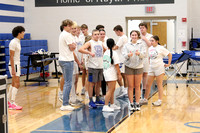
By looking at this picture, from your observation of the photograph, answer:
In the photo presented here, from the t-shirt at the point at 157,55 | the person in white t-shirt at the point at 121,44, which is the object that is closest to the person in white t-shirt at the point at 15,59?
the person in white t-shirt at the point at 121,44

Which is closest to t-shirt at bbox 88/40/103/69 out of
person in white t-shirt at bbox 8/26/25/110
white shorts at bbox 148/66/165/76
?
white shorts at bbox 148/66/165/76

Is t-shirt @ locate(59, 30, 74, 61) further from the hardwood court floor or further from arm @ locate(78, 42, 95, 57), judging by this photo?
the hardwood court floor

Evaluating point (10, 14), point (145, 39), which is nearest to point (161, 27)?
point (10, 14)

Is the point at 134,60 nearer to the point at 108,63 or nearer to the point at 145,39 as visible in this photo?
the point at 108,63

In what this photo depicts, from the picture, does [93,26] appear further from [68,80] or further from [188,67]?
[68,80]

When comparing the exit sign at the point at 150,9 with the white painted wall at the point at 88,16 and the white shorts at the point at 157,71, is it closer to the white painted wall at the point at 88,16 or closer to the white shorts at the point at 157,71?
the white painted wall at the point at 88,16

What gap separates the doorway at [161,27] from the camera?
14.2 metres

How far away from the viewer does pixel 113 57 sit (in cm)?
682

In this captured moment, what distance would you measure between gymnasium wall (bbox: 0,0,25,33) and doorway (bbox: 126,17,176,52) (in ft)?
14.6

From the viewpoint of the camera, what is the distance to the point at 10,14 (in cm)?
1337

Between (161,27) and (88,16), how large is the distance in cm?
338

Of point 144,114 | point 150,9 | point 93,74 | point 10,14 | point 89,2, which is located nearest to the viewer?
point 144,114

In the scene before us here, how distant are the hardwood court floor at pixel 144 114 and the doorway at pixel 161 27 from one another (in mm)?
4982

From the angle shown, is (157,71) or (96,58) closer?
(96,58)
